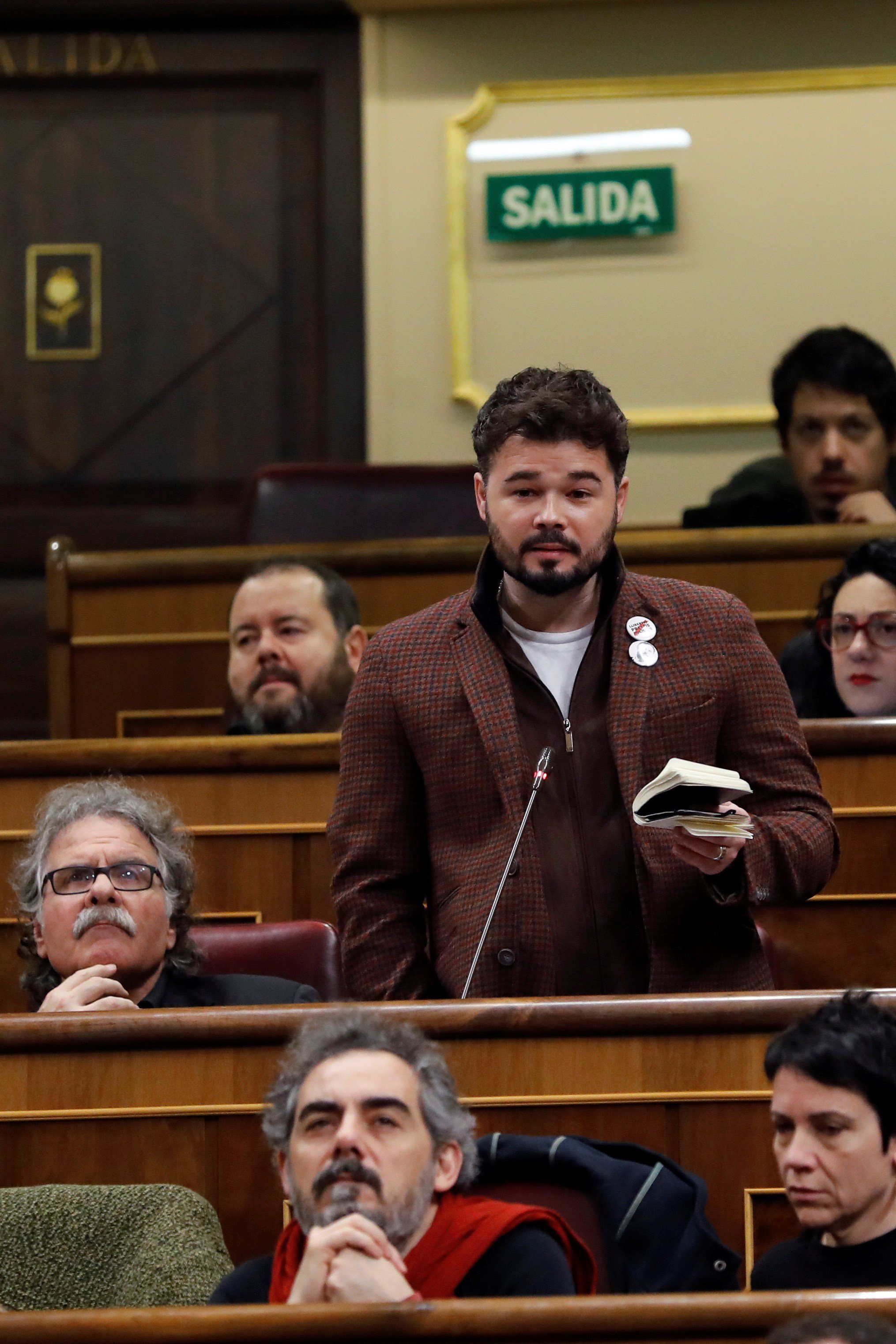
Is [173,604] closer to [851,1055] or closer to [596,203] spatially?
[596,203]

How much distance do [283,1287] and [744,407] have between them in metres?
2.48

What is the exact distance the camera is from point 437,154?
3363 millimetres

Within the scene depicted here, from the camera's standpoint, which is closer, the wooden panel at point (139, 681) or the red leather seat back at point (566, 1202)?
the red leather seat back at point (566, 1202)

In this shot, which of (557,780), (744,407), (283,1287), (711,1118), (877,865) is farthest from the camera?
(744,407)

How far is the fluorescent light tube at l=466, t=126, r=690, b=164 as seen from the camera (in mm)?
3334

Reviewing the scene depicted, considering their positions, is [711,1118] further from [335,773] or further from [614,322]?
[614,322]

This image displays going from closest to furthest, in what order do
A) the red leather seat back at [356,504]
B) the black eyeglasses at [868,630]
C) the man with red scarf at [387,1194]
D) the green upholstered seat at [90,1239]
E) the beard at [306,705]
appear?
the man with red scarf at [387,1194] → the green upholstered seat at [90,1239] → the black eyeglasses at [868,630] → the beard at [306,705] → the red leather seat back at [356,504]

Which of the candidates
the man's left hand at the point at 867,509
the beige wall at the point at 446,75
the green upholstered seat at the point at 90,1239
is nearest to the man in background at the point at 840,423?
the man's left hand at the point at 867,509

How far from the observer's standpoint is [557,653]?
1406 millimetres

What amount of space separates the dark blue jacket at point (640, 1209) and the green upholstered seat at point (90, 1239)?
0.18 m

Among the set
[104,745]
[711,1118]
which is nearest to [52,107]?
[104,745]

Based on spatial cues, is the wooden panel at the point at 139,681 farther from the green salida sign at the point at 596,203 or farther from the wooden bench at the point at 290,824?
the green salida sign at the point at 596,203

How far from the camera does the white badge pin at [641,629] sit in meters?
1.39

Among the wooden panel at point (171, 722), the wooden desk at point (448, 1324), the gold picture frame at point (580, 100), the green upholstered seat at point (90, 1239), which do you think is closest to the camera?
the wooden desk at point (448, 1324)
